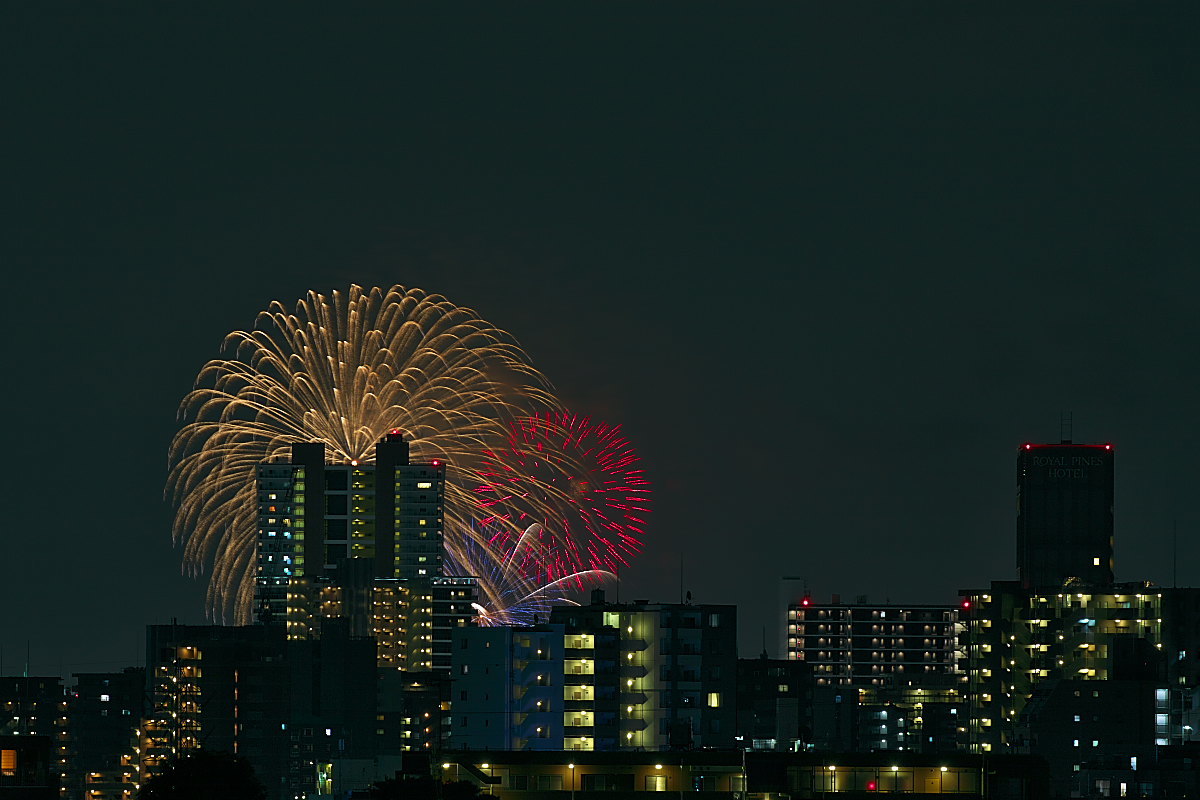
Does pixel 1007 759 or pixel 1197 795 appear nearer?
pixel 1007 759

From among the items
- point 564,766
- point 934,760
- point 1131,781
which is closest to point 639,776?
point 564,766

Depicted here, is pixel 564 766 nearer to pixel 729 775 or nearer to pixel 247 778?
pixel 729 775

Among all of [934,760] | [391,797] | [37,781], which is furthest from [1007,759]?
[37,781]

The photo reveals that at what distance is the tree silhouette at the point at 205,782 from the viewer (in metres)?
118

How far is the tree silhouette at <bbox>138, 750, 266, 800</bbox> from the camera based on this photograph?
11838 cm

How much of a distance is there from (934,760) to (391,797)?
3723 cm

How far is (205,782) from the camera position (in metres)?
119


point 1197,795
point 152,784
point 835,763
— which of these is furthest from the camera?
point 1197,795

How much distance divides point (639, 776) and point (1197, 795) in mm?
42001

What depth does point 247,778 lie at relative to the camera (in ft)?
401

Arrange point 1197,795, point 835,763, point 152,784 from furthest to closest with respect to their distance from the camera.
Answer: point 1197,795 < point 835,763 < point 152,784

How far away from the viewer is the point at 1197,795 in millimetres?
170875

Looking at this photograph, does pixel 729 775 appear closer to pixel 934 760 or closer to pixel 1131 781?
pixel 934 760

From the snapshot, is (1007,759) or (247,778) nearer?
(247,778)
